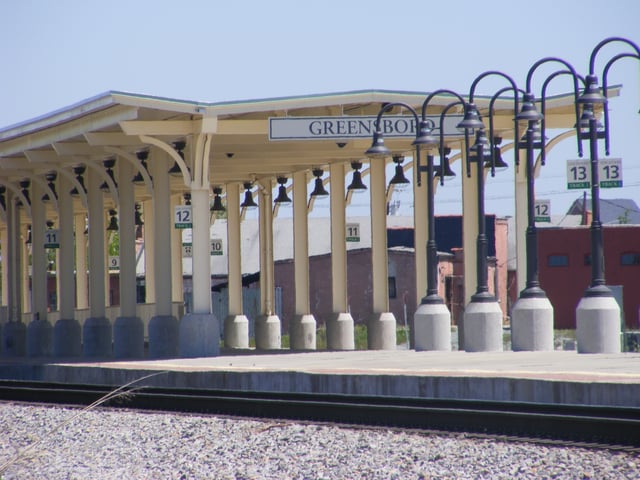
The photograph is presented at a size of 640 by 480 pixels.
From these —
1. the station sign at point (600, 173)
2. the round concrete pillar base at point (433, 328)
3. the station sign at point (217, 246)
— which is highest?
the station sign at point (600, 173)

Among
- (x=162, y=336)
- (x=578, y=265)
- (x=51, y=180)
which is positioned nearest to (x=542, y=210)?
(x=162, y=336)

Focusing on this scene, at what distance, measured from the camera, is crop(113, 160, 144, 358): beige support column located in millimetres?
29500

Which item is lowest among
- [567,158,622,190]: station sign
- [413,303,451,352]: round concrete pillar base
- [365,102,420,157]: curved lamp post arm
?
[413,303,451,352]: round concrete pillar base

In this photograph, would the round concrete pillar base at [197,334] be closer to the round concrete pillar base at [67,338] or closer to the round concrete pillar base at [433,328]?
the round concrete pillar base at [433,328]

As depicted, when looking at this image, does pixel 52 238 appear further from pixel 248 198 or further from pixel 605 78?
pixel 605 78

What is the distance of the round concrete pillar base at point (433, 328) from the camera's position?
23.6 metres

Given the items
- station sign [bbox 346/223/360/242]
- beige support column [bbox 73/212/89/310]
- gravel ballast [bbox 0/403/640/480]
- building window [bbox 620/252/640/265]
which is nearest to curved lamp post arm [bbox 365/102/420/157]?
gravel ballast [bbox 0/403/640/480]

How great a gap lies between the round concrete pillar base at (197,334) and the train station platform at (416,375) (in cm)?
41

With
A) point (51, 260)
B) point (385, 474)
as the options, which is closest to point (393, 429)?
point (385, 474)

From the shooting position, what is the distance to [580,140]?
66.7 feet

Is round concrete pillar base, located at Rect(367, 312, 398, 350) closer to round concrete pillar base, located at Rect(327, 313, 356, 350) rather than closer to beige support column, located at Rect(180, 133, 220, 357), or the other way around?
round concrete pillar base, located at Rect(327, 313, 356, 350)

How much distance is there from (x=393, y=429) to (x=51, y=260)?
69.9 meters

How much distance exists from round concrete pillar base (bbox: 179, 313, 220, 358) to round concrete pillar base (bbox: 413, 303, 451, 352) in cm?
430

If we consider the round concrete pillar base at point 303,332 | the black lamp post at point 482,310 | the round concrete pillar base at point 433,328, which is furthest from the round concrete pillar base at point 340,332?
the black lamp post at point 482,310
